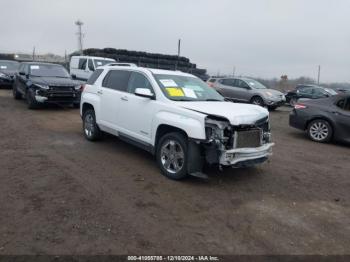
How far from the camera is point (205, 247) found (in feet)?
12.2

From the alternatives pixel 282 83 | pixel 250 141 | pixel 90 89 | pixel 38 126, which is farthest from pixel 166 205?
pixel 282 83

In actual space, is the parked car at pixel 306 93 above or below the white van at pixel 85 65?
below

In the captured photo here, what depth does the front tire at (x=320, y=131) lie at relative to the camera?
9.71m

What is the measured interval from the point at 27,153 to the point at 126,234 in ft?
12.9

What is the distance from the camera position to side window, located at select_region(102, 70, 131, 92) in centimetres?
705

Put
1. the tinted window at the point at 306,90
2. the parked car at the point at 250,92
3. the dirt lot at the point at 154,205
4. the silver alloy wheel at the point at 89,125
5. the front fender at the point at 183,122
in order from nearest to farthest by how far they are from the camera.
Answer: the dirt lot at the point at 154,205
the front fender at the point at 183,122
the silver alloy wheel at the point at 89,125
the parked car at the point at 250,92
the tinted window at the point at 306,90

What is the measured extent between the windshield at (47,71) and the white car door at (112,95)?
691 centimetres

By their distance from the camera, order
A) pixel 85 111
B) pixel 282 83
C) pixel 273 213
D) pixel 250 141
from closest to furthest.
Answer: pixel 273 213
pixel 250 141
pixel 85 111
pixel 282 83

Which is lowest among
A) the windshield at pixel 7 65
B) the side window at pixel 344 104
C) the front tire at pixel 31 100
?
the front tire at pixel 31 100

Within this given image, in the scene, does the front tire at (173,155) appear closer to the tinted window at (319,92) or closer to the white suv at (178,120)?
the white suv at (178,120)

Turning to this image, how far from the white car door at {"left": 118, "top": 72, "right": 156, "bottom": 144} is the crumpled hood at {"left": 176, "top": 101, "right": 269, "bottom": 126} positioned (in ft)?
2.21

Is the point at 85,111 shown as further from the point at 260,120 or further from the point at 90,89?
the point at 260,120

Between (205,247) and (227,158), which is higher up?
(227,158)

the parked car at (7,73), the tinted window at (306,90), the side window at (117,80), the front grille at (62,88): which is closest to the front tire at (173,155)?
the side window at (117,80)
